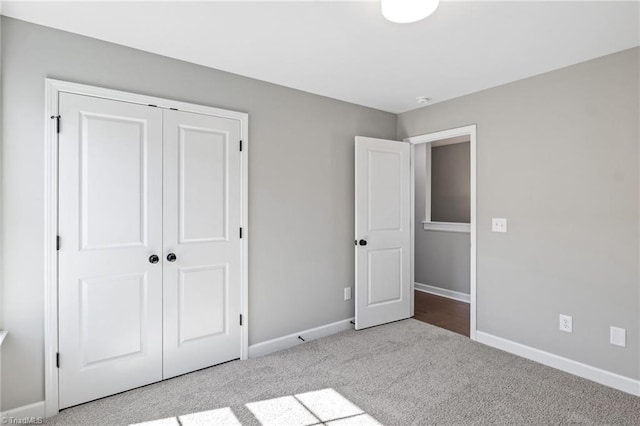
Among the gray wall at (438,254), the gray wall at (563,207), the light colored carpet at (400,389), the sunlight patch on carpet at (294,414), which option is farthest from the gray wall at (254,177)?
the gray wall at (438,254)

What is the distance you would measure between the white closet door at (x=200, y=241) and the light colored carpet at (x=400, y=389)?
233mm

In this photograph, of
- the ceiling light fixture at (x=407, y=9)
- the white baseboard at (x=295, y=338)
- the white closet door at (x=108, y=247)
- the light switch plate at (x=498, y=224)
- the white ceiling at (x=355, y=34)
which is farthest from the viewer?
the light switch plate at (x=498, y=224)

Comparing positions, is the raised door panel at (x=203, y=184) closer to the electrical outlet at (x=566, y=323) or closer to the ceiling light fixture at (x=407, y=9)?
the ceiling light fixture at (x=407, y=9)

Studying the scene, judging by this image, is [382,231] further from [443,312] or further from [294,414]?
[294,414]

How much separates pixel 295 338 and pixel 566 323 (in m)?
2.28

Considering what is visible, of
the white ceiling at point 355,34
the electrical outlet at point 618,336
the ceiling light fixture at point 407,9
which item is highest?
the white ceiling at point 355,34

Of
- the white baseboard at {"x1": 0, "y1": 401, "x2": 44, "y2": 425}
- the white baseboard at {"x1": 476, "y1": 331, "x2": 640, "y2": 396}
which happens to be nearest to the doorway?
the white baseboard at {"x1": 476, "y1": 331, "x2": 640, "y2": 396}

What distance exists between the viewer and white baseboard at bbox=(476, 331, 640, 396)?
7.99 feet

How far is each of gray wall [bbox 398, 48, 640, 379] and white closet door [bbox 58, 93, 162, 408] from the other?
2.90 meters

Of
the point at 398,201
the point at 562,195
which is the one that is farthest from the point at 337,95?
the point at 562,195

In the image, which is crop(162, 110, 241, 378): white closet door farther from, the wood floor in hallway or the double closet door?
the wood floor in hallway

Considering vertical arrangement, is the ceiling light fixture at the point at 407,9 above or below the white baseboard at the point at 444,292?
above

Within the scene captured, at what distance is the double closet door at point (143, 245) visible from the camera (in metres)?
2.24

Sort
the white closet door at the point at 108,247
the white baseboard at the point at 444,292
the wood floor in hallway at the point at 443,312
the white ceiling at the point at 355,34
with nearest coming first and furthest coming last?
1. the white ceiling at the point at 355,34
2. the white closet door at the point at 108,247
3. the wood floor in hallway at the point at 443,312
4. the white baseboard at the point at 444,292
